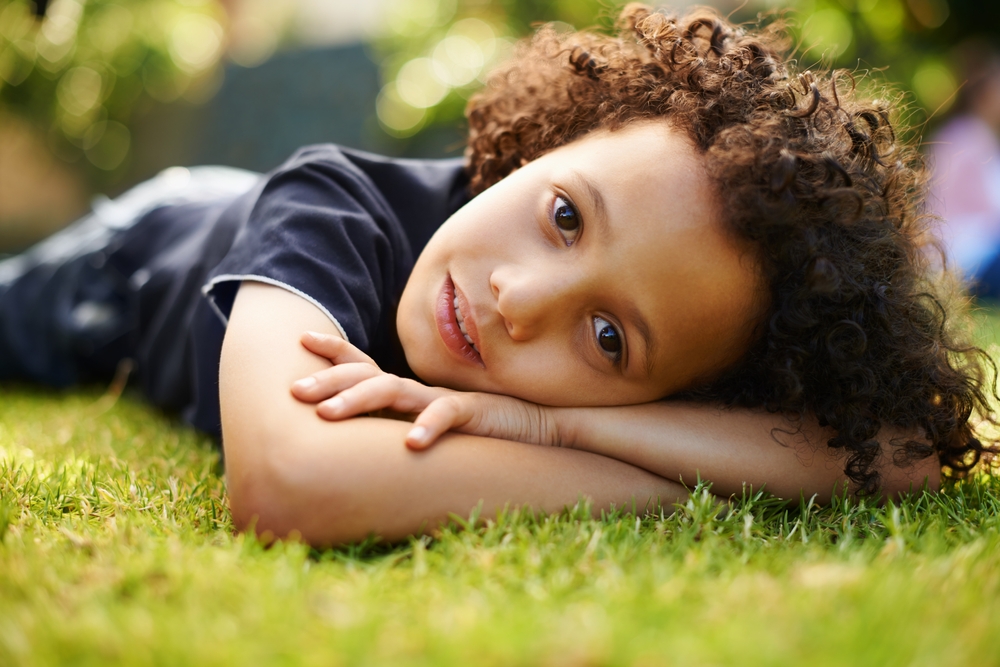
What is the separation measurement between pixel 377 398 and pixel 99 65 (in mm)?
7248

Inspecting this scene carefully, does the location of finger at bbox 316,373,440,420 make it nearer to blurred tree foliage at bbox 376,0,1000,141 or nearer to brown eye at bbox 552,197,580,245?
brown eye at bbox 552,197,580,245

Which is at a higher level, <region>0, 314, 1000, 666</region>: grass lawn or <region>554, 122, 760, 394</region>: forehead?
<region>554, 122, 760, 394</region>: forehead

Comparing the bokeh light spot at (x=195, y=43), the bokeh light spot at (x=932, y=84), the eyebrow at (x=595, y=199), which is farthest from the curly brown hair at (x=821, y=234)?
the bokeh light spot at (x=195, y=43)

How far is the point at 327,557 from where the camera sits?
1.23 m

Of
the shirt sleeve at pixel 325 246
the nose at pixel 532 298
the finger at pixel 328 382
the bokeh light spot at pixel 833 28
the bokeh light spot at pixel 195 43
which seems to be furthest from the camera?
the bokeh light spot at pixel 195 43

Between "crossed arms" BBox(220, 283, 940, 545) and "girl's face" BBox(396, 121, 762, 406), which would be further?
"girl's face" BBox(396, 121, 762, 406)

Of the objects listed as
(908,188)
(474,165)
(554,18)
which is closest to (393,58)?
(554,18)

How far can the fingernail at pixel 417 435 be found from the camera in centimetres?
134

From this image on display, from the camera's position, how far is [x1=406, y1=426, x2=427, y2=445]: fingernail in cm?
134

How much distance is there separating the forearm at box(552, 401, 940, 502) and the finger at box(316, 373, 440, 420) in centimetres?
28

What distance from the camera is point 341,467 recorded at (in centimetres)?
128

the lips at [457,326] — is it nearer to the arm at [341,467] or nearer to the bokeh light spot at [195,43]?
the arm at [341,467]

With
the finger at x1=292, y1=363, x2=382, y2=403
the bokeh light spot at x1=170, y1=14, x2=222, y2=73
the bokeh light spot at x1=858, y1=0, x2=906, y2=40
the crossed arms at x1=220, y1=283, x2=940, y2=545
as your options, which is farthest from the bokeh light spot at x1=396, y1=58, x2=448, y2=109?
the finger at x1=292, y1=363, x2=382, y2=403

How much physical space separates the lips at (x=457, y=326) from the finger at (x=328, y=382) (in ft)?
0.70
